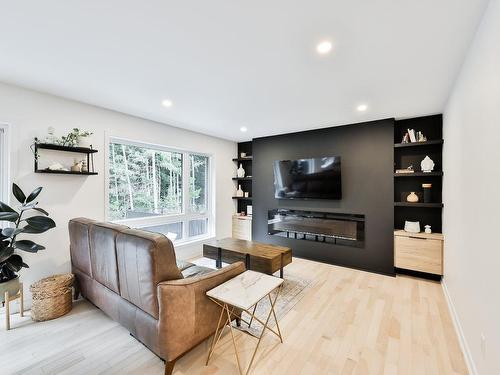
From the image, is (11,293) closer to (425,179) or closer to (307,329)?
(307,329)

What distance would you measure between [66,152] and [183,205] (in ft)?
6.69

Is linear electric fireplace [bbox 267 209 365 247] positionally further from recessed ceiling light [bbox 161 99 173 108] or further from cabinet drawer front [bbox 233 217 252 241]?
recessed ceiling light [bbox 161 99 173 108]

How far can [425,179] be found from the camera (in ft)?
11.8

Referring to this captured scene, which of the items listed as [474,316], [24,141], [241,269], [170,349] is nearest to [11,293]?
[24,141]

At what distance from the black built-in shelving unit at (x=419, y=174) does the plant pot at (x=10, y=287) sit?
4.70m

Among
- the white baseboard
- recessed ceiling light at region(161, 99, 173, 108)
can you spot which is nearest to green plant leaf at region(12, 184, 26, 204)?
recessed ceiling light at region(161, 99, 173, 108)

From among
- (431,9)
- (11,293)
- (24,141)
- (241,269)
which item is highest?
(431,9)

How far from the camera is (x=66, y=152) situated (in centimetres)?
290

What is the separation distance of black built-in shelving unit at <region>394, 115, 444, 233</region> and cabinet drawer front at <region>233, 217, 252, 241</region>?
281cm

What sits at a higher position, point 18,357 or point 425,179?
point 425,179

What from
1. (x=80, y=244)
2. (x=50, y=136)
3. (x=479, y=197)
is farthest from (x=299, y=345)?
(x=50, y=136)

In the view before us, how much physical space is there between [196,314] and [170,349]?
26 centimetres

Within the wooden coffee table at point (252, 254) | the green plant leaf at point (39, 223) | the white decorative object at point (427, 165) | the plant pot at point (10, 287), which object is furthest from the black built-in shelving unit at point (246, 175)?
the plant pot at point (10, 287)

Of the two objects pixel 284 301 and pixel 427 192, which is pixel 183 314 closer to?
pixel 284 301
